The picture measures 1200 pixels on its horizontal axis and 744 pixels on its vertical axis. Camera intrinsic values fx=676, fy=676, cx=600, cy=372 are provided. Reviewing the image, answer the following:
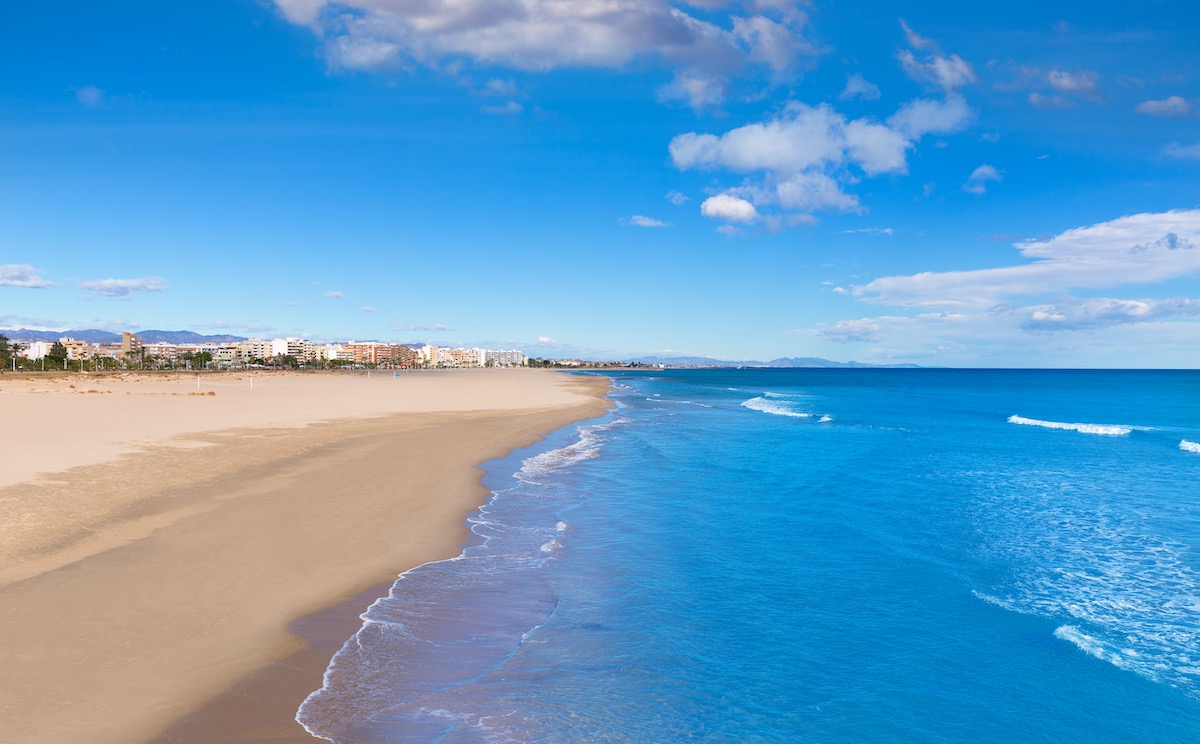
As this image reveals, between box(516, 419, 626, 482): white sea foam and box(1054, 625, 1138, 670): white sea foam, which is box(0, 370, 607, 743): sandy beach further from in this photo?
box(1054, 625, 1138, 670): white sea foam

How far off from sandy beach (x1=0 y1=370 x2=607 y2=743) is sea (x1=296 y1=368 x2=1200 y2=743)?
35.5 inches

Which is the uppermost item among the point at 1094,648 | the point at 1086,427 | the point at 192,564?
the point at 192,564

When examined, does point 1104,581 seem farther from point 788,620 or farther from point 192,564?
point 192,564

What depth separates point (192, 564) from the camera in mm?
11039

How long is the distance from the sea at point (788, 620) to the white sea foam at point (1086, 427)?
21370 millimetres

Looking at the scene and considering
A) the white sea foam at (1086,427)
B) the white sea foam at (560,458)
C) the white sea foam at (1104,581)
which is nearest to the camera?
the white sea foam at (1104,581)

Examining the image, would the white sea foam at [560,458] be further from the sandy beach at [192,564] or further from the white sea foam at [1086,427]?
the white sea foam at [1086,427]

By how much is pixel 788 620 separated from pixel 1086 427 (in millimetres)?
43094

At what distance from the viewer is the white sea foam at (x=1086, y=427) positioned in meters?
40.4

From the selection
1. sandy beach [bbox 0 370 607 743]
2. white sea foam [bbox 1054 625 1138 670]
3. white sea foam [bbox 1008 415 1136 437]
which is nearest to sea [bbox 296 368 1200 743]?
white sea foam [bbox 1054 625 1138 670]

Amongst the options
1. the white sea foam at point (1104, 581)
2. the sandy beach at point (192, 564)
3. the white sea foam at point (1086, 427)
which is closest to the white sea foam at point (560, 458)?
the sandy beach at point (192, 564)

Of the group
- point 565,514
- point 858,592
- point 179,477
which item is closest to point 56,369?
point 179,477

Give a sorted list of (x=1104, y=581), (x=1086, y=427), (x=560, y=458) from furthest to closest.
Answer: (x=1086, y=427), (x=560, y=458), (x=1104, y=581)

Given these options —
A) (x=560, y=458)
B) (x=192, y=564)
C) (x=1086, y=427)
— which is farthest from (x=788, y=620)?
(x=1086, y=427)
